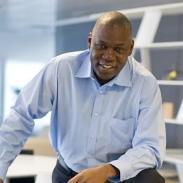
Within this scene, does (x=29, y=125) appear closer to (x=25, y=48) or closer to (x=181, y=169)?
(x=181, y=169)

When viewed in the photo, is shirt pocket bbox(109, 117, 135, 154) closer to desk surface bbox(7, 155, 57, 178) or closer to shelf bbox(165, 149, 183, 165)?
desk surface bbox(7, 155, 57, 178)

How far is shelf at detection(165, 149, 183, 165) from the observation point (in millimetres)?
3324

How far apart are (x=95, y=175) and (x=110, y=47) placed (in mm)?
493

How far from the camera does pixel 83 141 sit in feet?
6.07

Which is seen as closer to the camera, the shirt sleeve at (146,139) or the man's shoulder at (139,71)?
the shirt sleeve at (146,139)

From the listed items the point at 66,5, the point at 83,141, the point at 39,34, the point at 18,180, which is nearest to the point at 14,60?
the point at 39,34

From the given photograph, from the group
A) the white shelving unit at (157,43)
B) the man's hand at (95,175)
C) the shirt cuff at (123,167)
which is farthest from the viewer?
the white shelving unit at (157,43)

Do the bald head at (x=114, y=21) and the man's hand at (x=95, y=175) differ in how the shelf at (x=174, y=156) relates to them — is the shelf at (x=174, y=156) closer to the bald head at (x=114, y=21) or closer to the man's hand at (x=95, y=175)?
the man's hand at (x=95, y=175)

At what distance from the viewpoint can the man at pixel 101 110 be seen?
162 cm

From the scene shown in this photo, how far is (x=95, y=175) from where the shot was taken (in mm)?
1538

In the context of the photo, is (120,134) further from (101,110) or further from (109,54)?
(109,54)

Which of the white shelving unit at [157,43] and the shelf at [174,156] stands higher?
the white shelving unit at [157,43]

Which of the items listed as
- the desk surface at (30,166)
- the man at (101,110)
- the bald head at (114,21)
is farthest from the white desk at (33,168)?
the bald head at (114,21)

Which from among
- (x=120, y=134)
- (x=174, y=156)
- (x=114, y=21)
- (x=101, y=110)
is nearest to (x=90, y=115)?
(x=101, y=110)
